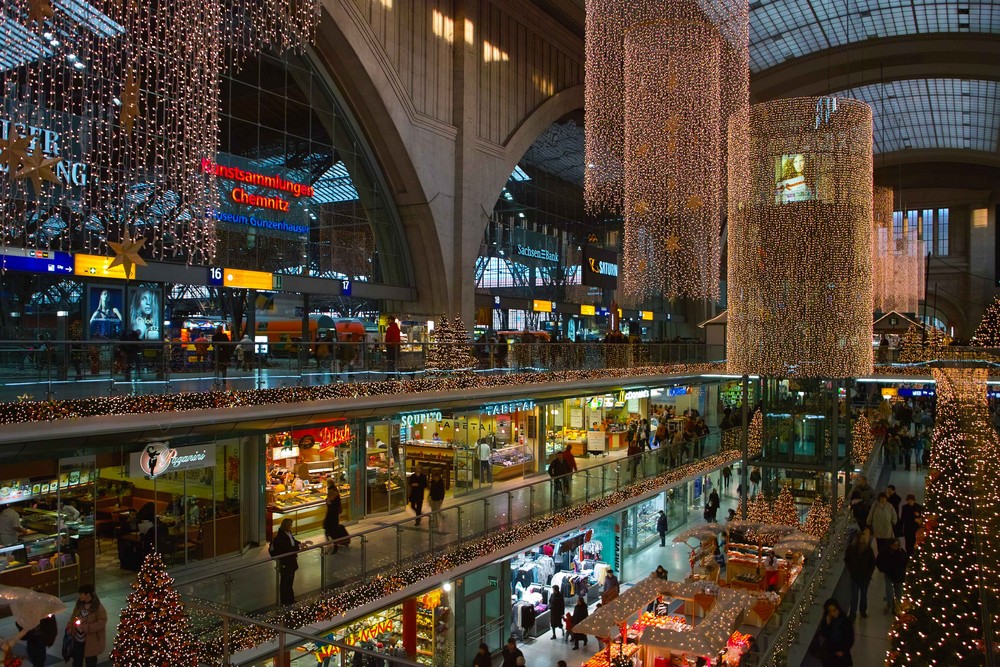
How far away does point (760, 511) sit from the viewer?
16734 mm

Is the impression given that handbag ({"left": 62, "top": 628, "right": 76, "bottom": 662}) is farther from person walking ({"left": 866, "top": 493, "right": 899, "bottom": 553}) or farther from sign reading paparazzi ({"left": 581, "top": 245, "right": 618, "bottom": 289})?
sign reading paparazzi ({"left": 581, "top": 245, "right": 618, "bottom": 289})

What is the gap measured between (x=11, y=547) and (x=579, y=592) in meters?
11.7

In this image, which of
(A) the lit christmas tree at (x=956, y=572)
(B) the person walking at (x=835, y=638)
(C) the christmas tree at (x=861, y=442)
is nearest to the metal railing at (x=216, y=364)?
(C) the christmas tree at (x=861, y=442)

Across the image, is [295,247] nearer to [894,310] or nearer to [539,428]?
[539,428]

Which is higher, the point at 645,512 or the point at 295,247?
the point at 295,247

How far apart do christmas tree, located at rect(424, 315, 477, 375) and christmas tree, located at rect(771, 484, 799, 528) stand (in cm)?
743

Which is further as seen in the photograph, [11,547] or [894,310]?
[894,310]

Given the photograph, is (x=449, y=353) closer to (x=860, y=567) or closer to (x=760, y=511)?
(x=760, y=511)

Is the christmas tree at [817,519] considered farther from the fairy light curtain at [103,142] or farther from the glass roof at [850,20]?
the glass roof at [850,20]

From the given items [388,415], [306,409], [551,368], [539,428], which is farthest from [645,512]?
[306,409]

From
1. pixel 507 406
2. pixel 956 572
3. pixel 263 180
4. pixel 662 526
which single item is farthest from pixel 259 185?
A: pixel 956 572

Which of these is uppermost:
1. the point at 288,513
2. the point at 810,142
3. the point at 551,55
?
the point at 551,55

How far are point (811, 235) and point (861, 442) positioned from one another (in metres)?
9.80

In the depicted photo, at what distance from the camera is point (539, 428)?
21.8m
